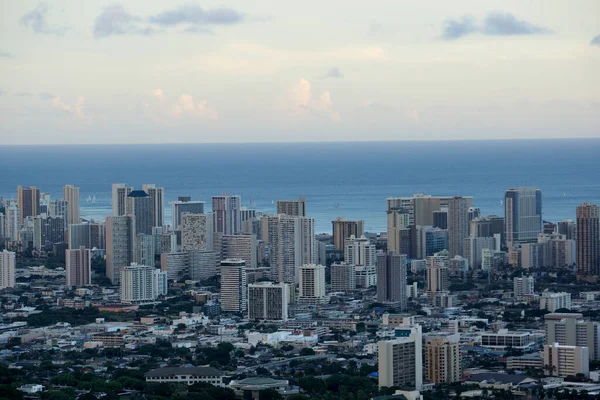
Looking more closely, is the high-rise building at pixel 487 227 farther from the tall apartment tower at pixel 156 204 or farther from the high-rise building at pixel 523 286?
the tall apartment tower at pixel 156 204

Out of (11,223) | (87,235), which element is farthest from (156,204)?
(11,223)

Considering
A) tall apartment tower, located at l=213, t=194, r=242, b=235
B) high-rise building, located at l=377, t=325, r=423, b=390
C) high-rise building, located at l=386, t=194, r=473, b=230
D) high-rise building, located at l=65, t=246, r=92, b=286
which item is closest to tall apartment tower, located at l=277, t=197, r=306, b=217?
tall apartment tower, located at l=213, t=194, r=242, b=235

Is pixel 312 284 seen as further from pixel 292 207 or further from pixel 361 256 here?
pixel 292 207

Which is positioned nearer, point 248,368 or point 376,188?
point 248,368

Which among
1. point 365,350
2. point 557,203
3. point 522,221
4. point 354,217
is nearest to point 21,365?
point 365,350

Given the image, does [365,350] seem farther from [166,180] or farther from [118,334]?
[166,180]

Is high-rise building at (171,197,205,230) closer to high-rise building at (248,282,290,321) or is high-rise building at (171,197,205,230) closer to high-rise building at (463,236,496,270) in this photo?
high-rise building at (463,236,496,270)
